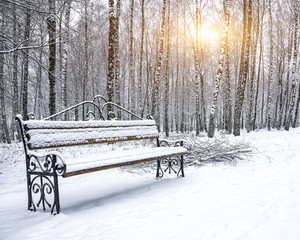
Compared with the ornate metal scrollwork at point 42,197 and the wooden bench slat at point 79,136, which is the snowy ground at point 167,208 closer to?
the ornate metal scrollwork at point 42,197

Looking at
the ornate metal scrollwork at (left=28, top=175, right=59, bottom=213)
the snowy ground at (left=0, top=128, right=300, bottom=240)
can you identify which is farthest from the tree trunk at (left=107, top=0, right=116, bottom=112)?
the ornate metal scrollwork at (left=28, top=175, right=59, bottom=213)

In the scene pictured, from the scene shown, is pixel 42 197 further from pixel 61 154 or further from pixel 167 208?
pixel 167 208

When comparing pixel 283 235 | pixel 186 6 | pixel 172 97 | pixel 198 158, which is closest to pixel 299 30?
pixel 186 6

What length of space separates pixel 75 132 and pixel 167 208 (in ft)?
5.68

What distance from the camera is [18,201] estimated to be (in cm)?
343

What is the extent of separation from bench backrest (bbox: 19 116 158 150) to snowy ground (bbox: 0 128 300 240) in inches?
35.4

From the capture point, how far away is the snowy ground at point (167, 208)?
2.33 m

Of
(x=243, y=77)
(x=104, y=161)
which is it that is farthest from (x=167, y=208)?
(x=243, y=77)

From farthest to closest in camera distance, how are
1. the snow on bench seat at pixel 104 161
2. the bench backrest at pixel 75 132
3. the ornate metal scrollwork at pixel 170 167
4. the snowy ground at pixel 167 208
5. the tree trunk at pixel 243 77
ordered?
the tree trunk at pixel 243 77 → the ornate metal scrollwork at pixel 170 167 → the bench backrest at pixel 75 132 → the snow on bench seat at pixel 104 161 → the snowy ground at pixel 167 208

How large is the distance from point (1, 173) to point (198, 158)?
4715 millimetres

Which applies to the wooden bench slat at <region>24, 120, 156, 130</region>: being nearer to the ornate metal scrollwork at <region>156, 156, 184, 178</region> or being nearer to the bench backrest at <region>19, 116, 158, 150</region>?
the bench backrest at <region>19, 116, 158, 150</region>

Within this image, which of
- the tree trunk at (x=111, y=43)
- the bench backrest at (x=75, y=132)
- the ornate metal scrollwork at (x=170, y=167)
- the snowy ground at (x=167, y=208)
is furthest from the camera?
the tree trunk at (x=111, y=43)

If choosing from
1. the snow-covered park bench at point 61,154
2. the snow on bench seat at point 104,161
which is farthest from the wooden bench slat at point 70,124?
the snow on bench seat at point 104,161

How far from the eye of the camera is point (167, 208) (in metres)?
3.01
